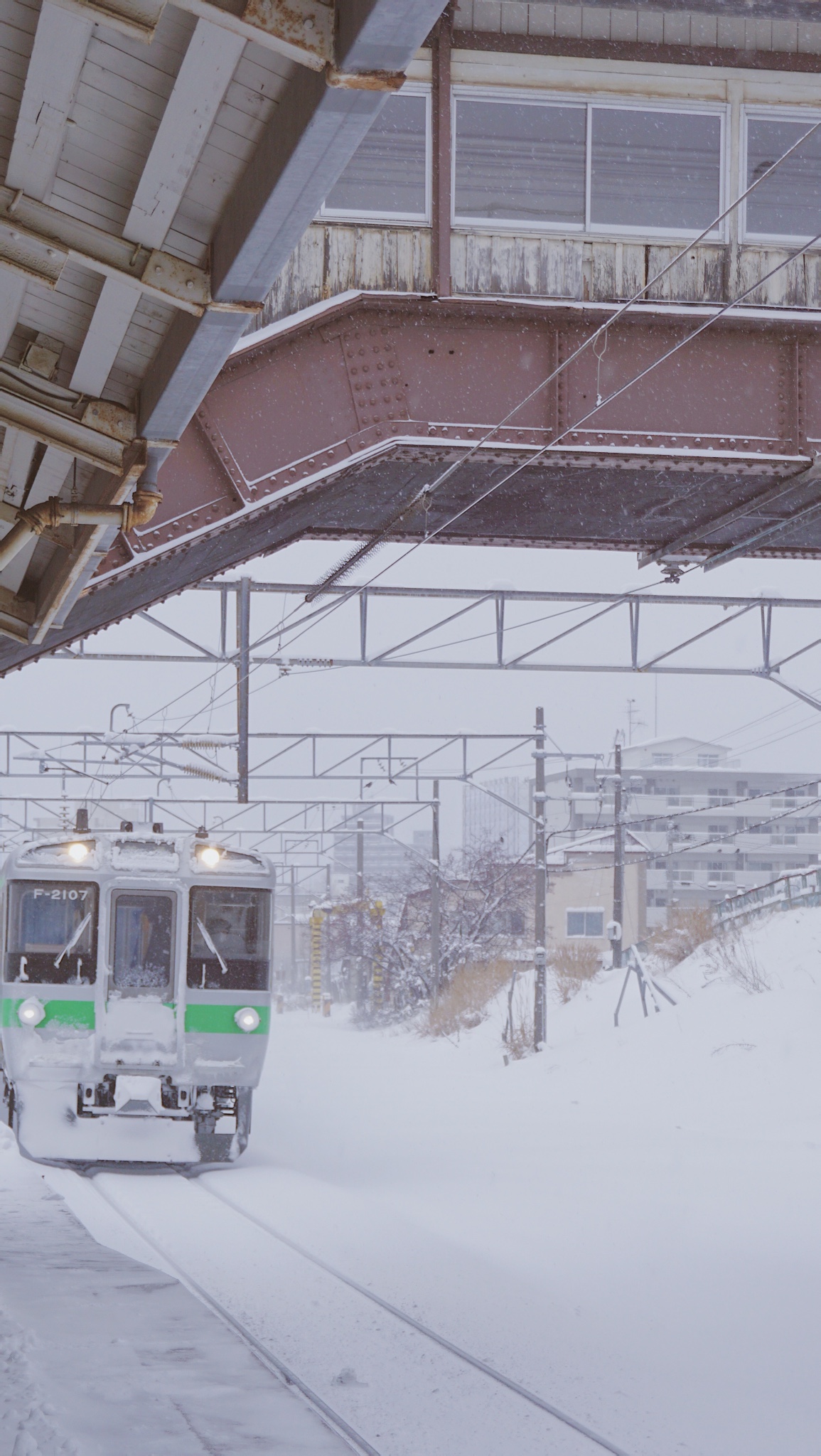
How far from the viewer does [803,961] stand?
75.7 ft

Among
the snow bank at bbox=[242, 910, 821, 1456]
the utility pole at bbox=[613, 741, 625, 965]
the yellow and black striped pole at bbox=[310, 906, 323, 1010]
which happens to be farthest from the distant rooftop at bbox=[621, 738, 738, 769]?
the snow bank at bbox=[242, 910, 821, 1456]

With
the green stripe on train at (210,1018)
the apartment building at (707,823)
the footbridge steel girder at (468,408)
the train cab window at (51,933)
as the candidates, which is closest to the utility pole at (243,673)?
the train cab window at (51,933)

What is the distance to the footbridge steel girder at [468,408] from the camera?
10.5 metres

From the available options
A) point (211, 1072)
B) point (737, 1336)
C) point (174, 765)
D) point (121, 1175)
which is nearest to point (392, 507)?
point (211, 1072)

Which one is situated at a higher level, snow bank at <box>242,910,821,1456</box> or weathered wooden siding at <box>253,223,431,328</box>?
weathered wooden siding at <box>253,223,431,328</box>

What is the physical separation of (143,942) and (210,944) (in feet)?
2.10

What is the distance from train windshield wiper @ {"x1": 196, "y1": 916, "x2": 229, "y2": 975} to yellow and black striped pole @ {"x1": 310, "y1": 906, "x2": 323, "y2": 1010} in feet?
124

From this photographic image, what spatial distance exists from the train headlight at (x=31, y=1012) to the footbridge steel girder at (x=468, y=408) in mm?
3781

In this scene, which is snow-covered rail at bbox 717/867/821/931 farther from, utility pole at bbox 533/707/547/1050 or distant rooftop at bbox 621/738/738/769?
distant rooftop at bbox 621/738/738/769

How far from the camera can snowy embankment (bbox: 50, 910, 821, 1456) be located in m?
6.86

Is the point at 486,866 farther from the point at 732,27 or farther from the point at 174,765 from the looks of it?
the point at 732,27

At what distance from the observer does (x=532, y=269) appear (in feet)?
36.1

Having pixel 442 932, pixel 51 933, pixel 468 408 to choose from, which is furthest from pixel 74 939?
pixel 442 932

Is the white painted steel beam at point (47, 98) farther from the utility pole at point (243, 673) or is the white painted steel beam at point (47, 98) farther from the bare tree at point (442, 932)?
the bare tree at point (442, 932)
